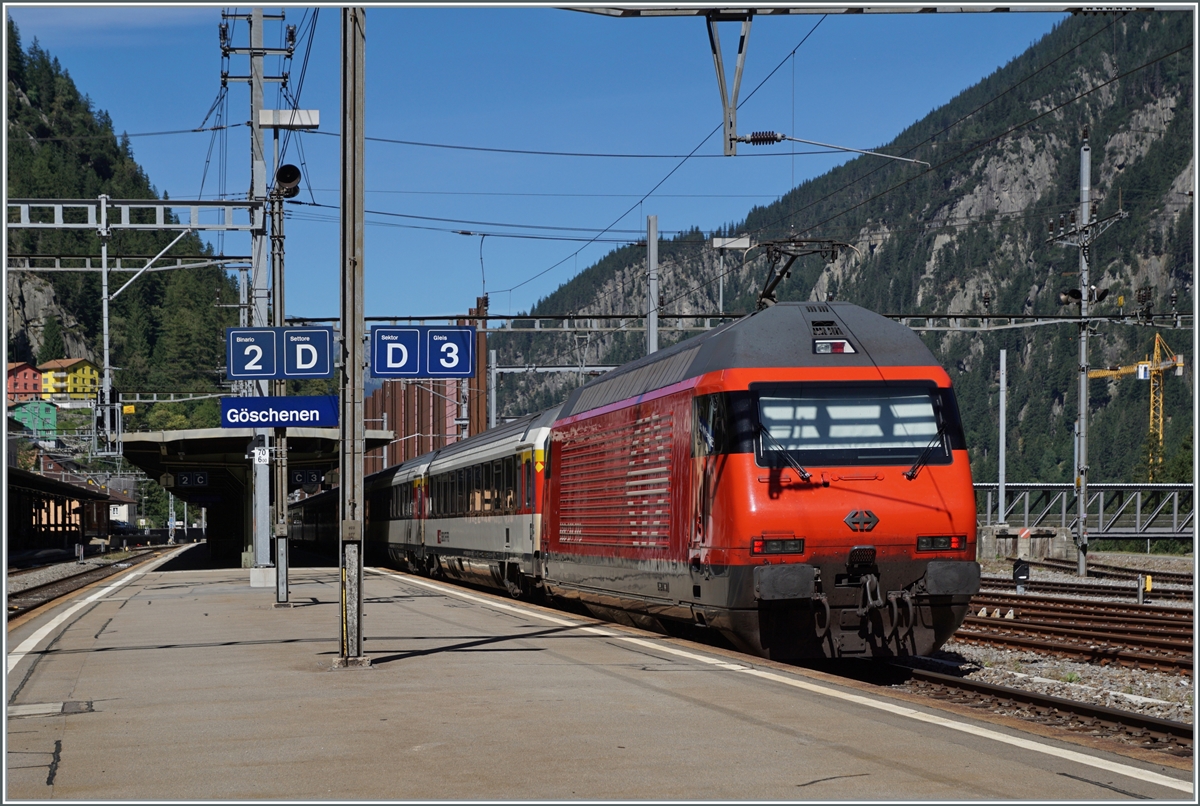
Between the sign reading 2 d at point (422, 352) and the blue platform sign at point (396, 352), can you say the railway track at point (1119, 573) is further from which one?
the blue platform sign at point (396, 352)

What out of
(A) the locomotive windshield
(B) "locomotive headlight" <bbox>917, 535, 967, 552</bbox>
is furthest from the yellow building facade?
(B) "locomotive headlight" <bbox>917, 535, 967, 552</bbox>

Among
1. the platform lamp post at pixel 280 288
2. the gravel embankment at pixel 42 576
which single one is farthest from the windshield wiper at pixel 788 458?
the gravel embankment at pixel 42 576

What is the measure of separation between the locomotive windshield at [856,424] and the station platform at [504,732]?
7.15ft

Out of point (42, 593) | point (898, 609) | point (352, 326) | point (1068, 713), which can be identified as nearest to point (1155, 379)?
point (42, 593)

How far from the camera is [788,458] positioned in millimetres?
13625

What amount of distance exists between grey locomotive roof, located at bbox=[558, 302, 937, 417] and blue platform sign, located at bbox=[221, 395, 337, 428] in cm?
829

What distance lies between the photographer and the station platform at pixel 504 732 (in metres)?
7.30

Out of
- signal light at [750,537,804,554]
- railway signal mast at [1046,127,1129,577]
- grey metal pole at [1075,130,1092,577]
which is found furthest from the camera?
railway signal mast at [1046,127,1129,577]

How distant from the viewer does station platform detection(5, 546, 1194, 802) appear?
7297 millimetres

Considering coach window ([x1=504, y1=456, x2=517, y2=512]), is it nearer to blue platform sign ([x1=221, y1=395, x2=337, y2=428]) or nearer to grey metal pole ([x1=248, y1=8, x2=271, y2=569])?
blue platform sign ([x1=221, y1=395, x2=337, y2=428])

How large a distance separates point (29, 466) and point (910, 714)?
145 meters

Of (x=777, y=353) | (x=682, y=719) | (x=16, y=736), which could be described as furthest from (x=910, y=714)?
(x=16, y=736)

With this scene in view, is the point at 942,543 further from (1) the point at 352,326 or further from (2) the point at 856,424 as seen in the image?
(1) the point at 352,326

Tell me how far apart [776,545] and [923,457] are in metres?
1.86
